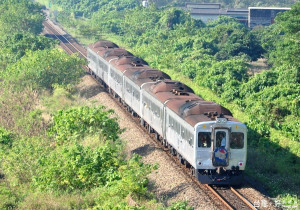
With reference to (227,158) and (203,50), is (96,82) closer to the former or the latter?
(203,50)

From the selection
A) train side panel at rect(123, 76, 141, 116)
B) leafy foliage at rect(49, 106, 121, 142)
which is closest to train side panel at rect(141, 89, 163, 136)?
train side panel at rect(123, 76, 141, 116)

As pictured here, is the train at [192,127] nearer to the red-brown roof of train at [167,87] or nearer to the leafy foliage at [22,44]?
the red-brown roof of train at [167,87]

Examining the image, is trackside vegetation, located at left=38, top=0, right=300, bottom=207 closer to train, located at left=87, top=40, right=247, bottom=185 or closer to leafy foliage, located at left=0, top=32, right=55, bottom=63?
train, located at left=87, top=40, right=247, bottom=185

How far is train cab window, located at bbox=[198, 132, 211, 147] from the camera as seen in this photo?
16.7 meters

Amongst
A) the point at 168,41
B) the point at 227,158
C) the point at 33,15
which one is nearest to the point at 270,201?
the point at 227,158

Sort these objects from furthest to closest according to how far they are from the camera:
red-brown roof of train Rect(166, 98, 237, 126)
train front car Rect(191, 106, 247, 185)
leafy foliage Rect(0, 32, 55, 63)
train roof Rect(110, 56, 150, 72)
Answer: leafy foliage Rect(0, 32, 55, 63)
train roof Rect(110, 56, 150, 72)
red-brown roof of train Rect(166, 98, 237, 126)
train front car Rect(191, 106, 247, 185)

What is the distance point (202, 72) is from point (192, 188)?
65.2 feet

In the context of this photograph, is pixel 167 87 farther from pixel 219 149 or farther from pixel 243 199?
pixel 243 199

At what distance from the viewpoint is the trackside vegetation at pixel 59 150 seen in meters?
15.6

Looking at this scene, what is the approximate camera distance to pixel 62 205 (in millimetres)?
15219

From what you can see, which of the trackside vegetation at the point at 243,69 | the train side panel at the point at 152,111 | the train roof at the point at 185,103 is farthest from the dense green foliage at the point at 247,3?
the train roof at the point at 185,103

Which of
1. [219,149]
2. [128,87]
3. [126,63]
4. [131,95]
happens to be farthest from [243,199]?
A: [126,63]

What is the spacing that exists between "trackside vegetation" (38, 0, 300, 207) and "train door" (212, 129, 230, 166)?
2.19 metres

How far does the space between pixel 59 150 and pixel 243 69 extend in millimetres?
17187
